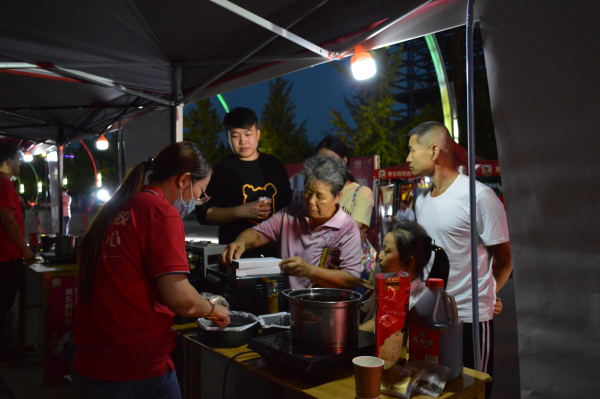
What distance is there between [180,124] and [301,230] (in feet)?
7.18

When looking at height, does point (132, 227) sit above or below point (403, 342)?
above

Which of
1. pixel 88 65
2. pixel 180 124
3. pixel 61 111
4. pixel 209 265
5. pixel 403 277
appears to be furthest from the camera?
pixel 61 111

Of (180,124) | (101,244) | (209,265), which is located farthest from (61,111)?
(101,244)

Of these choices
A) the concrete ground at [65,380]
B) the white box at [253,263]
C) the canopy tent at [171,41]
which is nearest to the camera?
the white box at [253,263]

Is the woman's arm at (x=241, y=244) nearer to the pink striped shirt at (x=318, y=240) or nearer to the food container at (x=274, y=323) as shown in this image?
the pink striped shirt at (x=318, y=240)

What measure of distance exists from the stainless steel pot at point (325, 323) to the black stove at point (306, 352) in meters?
→ 0.02

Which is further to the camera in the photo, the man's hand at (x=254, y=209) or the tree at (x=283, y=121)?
the tree at (x=283, y=121)

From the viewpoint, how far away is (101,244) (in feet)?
4.63

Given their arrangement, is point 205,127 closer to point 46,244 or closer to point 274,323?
point 46,244

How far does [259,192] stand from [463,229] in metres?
1.48

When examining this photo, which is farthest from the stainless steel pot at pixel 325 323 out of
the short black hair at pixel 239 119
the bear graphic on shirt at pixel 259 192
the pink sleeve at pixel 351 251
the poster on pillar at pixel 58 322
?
the poster on pillar at pixel 58 322

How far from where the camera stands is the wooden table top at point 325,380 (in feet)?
4.25

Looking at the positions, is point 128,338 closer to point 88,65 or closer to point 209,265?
point 209,265

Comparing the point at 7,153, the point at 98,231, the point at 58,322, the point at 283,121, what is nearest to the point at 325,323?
the point at 98,231
